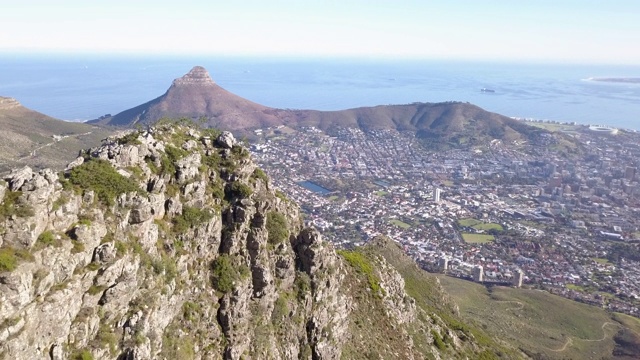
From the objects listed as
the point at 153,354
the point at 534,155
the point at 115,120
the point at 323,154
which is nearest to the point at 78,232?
the point at 153,354

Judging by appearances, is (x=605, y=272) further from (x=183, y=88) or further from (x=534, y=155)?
(x=183, y=88)

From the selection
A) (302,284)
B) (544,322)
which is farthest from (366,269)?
(544,322)

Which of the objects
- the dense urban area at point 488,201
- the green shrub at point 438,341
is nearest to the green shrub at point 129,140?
the green shrub at point 438,341

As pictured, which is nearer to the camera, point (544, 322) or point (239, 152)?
point (239, 152)

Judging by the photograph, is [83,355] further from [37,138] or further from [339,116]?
[339,116]

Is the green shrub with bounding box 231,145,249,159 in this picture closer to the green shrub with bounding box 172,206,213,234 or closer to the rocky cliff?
the rocky cliff

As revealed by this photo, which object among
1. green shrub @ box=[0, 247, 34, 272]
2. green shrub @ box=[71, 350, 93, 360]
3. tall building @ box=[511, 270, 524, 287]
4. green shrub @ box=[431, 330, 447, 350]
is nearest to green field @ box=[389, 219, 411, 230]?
tall building @ box=[511, 270, 524, 287]
